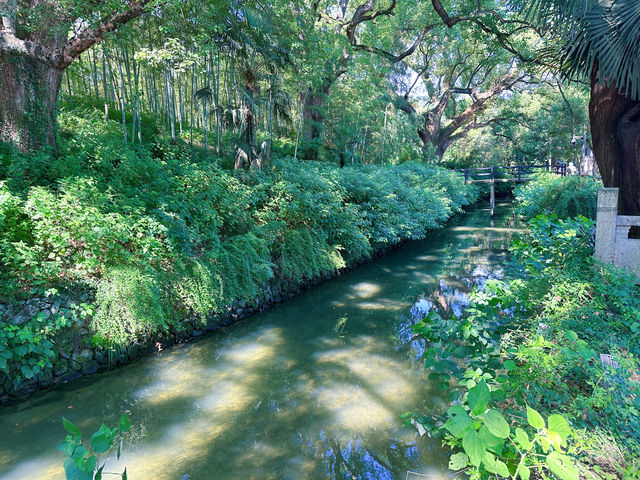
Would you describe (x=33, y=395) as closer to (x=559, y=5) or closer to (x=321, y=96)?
(x=559, y=5)

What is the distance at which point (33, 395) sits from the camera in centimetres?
396

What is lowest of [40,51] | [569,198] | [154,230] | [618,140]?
[154,230]

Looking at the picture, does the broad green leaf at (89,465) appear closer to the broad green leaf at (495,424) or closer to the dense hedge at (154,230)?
the broad green leaf at (495,424)

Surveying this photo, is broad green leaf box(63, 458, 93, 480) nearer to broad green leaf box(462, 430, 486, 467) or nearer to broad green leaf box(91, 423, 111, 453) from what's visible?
broad green leaf box(91, 423, 111, 453)

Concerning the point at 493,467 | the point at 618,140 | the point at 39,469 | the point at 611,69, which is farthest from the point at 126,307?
the point at 618,140

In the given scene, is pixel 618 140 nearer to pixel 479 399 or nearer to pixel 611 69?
pixel 611 69

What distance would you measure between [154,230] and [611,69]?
250 inches

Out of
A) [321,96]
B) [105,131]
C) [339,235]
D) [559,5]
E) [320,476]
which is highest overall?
[321,96]

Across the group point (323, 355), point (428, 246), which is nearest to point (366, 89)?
point (428, 246)

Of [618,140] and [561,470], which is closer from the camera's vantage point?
[561,470]

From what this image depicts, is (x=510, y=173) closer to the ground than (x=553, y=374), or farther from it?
farther from it

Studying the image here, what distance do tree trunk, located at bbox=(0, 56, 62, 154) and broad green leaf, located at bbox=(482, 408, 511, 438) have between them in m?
7.20

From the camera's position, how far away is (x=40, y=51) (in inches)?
221

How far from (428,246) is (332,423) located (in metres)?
9.84
